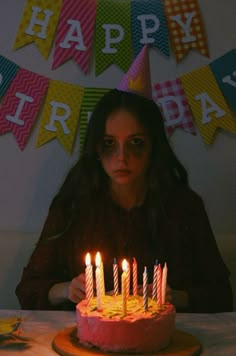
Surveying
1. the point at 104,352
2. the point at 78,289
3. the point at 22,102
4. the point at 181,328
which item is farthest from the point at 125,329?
the point at 22,102

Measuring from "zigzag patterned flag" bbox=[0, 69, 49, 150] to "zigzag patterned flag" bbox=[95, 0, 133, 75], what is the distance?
0.84ft

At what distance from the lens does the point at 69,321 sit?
130 centimetres

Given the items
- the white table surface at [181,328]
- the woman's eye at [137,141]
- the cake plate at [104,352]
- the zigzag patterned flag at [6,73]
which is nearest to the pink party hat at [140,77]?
the woman's eye at [137,141]

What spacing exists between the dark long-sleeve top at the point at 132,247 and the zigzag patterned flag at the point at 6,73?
622 millimetres

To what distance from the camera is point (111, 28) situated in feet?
7.09

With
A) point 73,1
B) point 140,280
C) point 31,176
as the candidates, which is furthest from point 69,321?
point 73,1

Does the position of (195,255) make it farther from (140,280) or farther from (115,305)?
(115,305)

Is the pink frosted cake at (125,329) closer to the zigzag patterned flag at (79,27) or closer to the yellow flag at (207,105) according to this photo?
the yellow flag at (207,105)

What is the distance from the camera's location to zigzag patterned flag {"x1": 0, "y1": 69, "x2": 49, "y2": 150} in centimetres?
217

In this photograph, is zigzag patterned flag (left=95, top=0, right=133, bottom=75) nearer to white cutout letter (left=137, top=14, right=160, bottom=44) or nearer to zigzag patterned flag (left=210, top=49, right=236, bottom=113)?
white cutout letter (left=137, top=14, right=160, bottom=44)

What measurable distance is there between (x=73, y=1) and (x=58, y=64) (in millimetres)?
263

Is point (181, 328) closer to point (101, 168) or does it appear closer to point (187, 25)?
point (101, 168)

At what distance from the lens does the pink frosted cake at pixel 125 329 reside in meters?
1.08

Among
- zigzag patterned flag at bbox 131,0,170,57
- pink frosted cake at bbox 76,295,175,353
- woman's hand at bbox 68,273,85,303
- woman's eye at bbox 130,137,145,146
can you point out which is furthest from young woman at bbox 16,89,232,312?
pink frosted cake at bbox 76,295,175,353
